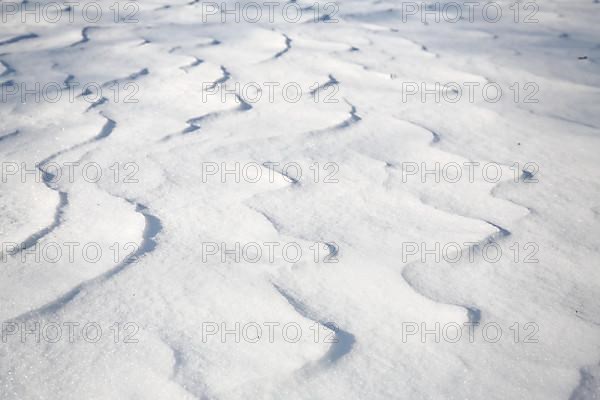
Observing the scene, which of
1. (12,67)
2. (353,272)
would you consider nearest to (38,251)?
(353,272)

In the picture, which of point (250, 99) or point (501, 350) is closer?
point (501, 350)

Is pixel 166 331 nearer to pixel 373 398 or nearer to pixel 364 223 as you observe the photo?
pixel 373 398

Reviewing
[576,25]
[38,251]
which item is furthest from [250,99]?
[576,25]

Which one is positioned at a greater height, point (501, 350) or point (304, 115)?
point (304, 115)

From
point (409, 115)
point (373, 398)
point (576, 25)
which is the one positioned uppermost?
point (576, 25)

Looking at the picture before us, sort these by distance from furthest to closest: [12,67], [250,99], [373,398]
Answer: [12,67]
[250,99]
[373,398]

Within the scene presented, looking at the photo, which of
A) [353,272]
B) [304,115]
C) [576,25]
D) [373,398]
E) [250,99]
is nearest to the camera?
[373,398]
